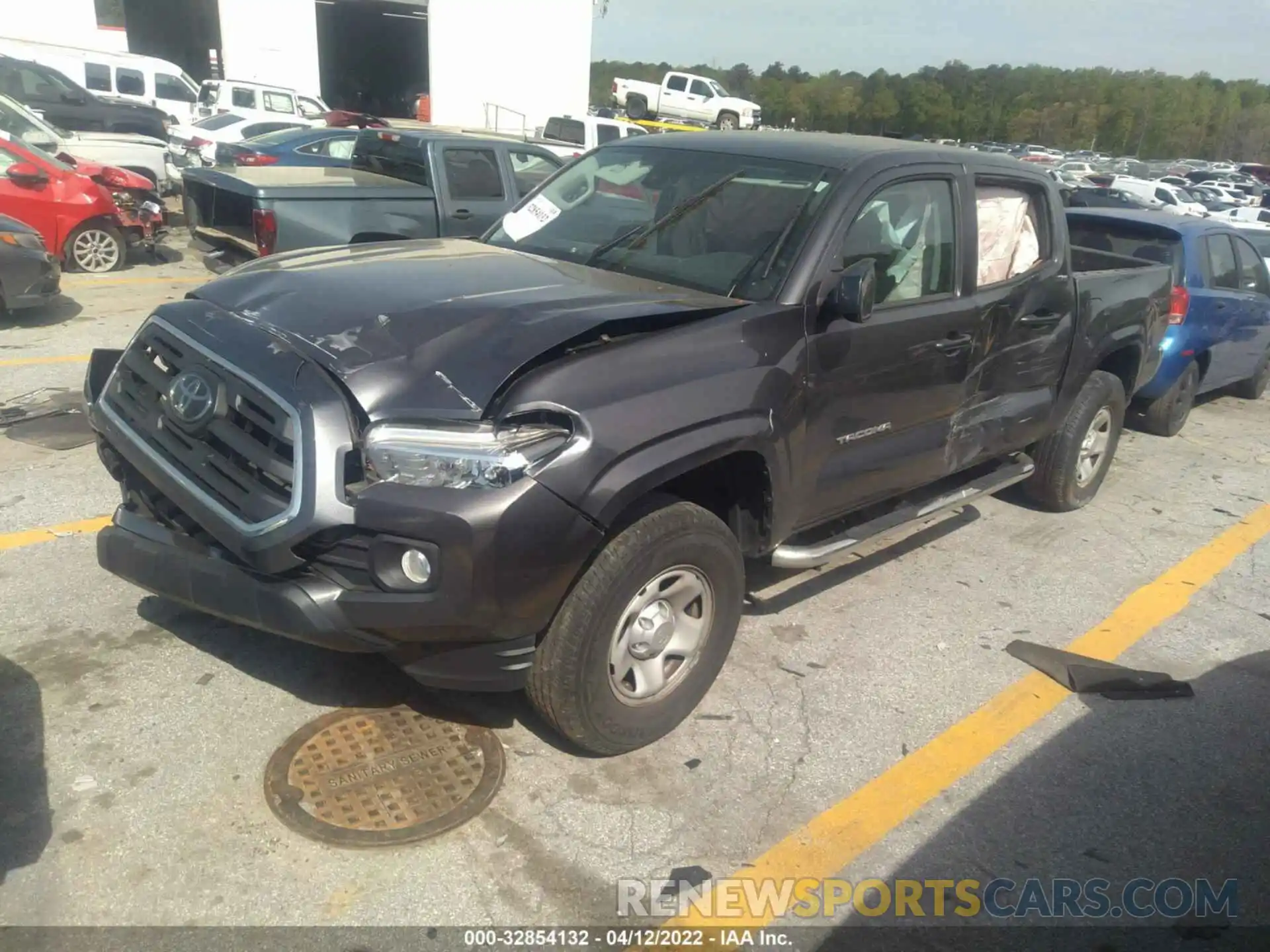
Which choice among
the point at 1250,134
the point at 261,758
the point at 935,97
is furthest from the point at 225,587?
the point at 1250,134

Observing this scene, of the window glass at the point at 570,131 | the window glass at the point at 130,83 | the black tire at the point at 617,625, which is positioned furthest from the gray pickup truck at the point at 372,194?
the window glass at the point at 130,83

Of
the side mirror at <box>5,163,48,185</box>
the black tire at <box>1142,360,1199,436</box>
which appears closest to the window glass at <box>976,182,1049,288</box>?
the black tire at <box>1142,360,1199,436</box>

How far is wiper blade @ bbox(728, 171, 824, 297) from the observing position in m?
3.62

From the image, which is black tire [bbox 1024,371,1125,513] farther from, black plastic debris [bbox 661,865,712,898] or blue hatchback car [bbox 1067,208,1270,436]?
black plastic debris [bbox 661,865,712,898]

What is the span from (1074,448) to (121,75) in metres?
25.4

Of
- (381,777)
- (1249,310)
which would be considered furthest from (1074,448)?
(381,777)

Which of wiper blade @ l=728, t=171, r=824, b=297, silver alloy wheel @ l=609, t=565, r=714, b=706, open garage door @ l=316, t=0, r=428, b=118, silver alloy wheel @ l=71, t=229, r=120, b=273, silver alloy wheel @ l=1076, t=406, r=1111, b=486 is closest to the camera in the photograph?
silver alloy wheel @ l=609, t=565, r=714, b=706

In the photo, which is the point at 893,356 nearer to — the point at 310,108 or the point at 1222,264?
the point at 1222,264

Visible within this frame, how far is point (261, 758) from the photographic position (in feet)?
10.2

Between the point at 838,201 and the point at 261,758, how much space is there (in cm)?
279

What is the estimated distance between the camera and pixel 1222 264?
309 inches

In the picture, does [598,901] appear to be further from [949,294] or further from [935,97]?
[935,97]

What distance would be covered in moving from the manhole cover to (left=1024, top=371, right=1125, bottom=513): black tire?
148 inches

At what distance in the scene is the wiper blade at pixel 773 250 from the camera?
3.62 m
